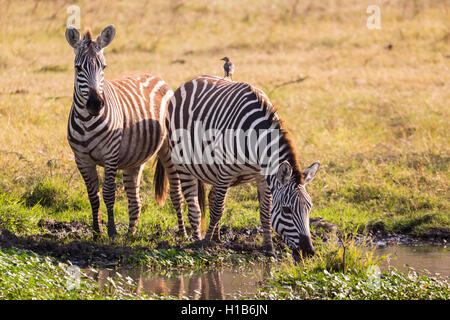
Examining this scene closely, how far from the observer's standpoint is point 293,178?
7.12 m

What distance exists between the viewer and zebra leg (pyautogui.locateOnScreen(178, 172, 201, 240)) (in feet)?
30.7

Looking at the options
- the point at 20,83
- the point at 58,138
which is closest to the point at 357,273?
the point at 58,138

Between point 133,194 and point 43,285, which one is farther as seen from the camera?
point 133,194

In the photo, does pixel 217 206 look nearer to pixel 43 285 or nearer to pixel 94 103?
pixel 94 103

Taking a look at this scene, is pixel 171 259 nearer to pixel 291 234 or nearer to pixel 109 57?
pixel 291 234

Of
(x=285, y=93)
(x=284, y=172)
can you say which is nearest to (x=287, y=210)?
(x=284, y=172)

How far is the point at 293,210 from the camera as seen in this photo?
23.0 feet

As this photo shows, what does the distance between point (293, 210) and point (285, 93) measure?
10.6m

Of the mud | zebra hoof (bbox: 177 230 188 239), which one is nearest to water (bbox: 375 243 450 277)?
the mud

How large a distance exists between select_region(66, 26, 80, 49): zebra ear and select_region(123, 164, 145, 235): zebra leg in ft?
7.33

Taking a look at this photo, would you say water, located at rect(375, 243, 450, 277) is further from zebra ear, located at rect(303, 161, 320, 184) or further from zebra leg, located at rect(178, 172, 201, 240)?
zebra leg, located at rect(178, 172, 201, 240)

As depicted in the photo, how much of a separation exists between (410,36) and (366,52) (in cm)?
226

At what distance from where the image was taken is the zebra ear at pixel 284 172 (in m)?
7.01

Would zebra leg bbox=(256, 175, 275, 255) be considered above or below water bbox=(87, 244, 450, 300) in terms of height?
above
